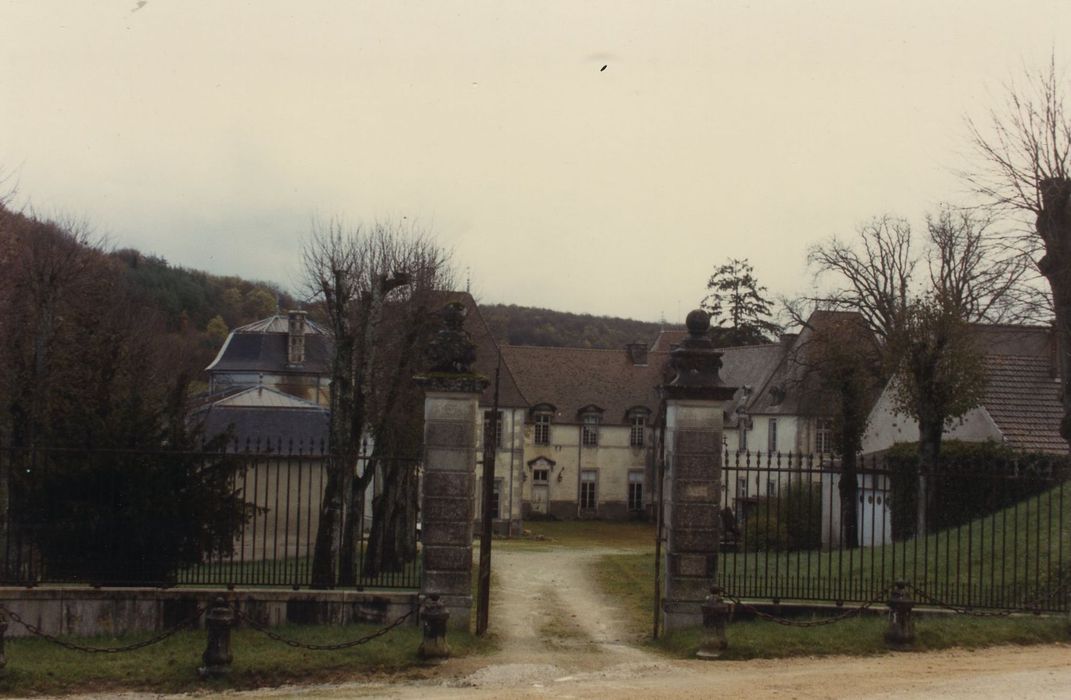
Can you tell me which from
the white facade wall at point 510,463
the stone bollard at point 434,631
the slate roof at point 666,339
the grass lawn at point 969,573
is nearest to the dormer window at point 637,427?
the slate roof at point 666,339

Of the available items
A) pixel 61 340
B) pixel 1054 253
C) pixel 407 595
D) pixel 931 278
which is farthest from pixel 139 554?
pixel 931 278

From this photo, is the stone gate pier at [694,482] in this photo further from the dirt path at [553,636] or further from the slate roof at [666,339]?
the slate roof at [666,339]

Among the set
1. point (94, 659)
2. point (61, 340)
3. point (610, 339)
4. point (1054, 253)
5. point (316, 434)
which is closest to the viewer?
point (94, 659)

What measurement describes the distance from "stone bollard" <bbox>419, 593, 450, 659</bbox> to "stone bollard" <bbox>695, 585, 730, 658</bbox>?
2.62 m

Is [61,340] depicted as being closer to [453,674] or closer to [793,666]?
[453,674]

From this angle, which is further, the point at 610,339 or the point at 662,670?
the point at 610,339

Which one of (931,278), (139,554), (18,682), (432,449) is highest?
(931,278)

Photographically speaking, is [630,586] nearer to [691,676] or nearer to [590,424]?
[691,676]

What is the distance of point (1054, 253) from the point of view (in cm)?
1616

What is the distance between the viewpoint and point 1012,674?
1066 centimetres

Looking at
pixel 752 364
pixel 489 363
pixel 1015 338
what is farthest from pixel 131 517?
pixel 752 364

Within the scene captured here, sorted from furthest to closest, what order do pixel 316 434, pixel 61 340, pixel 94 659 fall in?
pixel 316 434, pixel 61 340, pixel 94 659

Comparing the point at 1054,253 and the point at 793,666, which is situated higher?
the point at 1054,253

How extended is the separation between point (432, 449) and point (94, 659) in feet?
13.0
